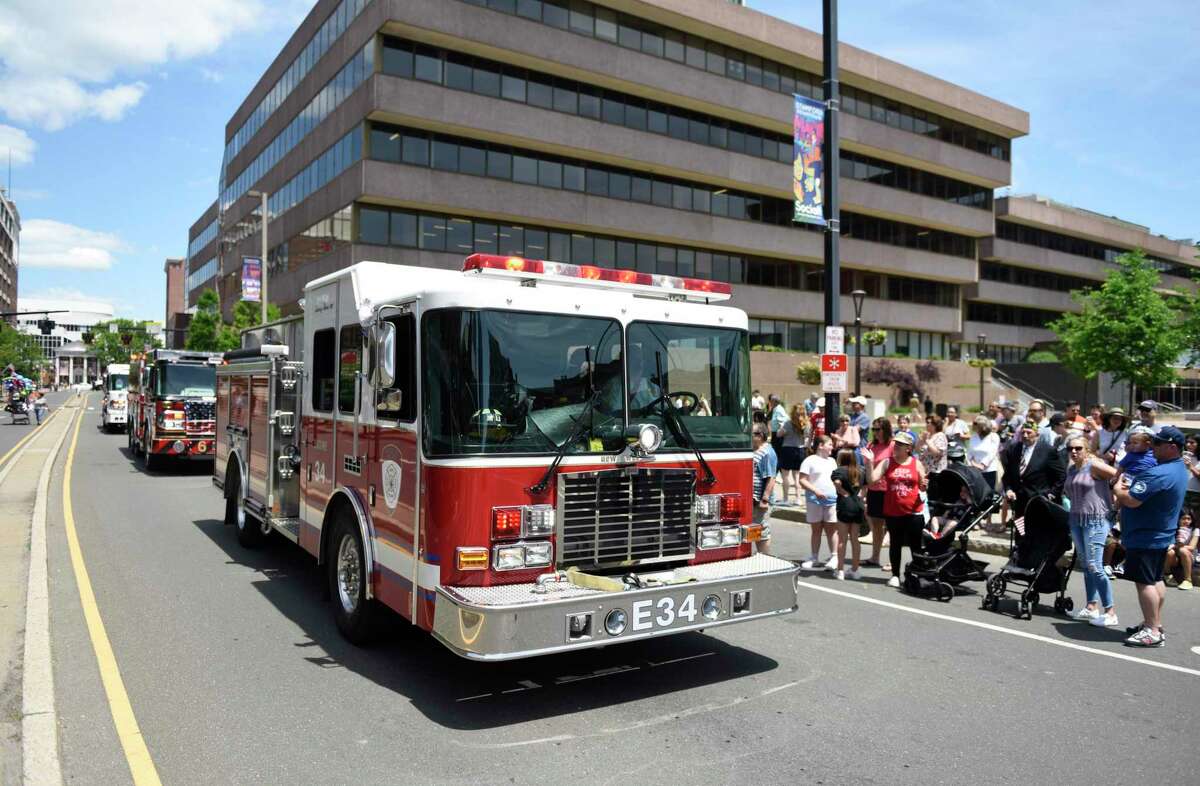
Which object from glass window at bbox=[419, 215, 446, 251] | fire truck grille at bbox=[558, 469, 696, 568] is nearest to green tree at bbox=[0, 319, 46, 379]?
glass window at bbox=[419, 215, 446, 251]

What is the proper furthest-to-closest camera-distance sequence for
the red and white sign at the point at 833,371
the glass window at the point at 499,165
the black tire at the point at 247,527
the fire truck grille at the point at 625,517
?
the glass window at the point at 499,165 → the red and white sign at the point at 833,371 → the black tire at the point at 247,527 → the fire truck grille at the point at 625,517

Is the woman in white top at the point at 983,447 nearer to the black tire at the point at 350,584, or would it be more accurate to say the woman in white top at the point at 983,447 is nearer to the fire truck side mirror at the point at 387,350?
the black tire at the point at 350,584

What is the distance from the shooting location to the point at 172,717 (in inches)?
199

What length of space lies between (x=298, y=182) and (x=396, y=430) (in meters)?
38.1

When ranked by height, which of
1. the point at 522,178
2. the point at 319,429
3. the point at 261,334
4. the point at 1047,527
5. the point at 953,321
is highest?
the point at 522,178

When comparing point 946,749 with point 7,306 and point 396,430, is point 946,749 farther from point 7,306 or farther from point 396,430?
point 7,306

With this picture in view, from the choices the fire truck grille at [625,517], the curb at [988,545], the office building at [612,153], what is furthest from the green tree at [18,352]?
the fire truck grille at [625,517]

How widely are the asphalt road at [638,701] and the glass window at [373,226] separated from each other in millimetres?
26250

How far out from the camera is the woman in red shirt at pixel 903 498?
8.66 metres

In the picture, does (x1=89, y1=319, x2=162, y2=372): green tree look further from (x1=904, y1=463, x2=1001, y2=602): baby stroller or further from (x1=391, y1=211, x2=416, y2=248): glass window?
(x1=904, y1=463, x2=1001, y2=602): baby stroller

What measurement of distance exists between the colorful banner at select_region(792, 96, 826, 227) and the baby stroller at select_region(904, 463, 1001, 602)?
556 centimetres

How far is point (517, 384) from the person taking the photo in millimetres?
5348

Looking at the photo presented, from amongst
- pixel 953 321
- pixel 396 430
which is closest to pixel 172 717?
pixel 396 430

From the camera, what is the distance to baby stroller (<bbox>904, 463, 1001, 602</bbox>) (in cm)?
855
